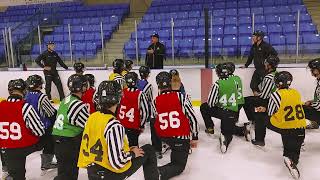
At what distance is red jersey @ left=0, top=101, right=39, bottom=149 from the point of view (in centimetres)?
317

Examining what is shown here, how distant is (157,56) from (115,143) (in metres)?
4.70

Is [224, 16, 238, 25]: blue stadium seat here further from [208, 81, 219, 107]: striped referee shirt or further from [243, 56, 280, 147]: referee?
[208, 81, 219, 107]: striped referee shirt

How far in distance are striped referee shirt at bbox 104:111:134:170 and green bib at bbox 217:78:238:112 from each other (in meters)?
1.96

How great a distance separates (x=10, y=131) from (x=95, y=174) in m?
1.12

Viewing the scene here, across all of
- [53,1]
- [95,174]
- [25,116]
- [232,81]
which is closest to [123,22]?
[53,1]

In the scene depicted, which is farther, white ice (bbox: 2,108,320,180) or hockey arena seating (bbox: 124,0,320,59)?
hockey arena seating (bbox: 124,0,320,59)

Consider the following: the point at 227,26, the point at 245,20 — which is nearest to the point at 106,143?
the point at 227,26

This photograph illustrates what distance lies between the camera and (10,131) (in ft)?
10.5

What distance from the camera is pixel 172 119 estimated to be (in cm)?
335

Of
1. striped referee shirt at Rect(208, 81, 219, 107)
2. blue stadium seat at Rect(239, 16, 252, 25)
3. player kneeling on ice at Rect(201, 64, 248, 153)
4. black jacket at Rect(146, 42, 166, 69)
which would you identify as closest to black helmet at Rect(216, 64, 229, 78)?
player kneeling on ice at Rect(201, 64, 248, 153)

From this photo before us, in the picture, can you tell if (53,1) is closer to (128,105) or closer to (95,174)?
(128,105)

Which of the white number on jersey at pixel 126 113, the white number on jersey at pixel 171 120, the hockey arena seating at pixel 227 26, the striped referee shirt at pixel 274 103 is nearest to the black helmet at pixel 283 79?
the striped referee shirt at pixel 274 103

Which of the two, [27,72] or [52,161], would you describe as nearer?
[52,161]

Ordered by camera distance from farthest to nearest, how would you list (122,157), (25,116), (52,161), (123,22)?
(123,22) → (52,161) → (25,116) → (122,157)
